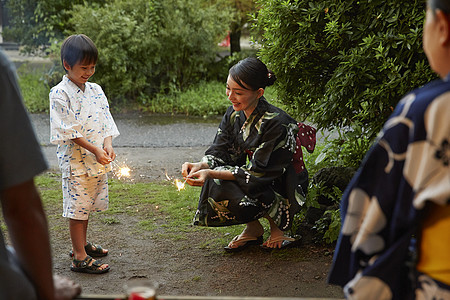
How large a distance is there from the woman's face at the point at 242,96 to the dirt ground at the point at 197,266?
1201 mm

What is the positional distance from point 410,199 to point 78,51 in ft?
10.4

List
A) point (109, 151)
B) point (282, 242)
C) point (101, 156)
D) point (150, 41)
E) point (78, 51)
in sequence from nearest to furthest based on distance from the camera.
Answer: point (78, 51) → point (101, 156) → point (109, 151) → point (282, 242) → point (150, 41)

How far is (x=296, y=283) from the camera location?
4305mm

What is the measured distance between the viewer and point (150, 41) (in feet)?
36.5

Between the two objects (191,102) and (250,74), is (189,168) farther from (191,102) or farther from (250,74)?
(191,102)

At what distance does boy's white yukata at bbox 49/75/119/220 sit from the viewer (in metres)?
4.41

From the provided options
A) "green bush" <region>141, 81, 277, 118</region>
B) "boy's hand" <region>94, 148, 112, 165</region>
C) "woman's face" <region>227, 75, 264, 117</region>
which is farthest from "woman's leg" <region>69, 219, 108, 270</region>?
"green bush" <region>141, 81, 277, 118</region>

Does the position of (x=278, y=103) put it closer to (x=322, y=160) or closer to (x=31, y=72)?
(x=322, y=160)

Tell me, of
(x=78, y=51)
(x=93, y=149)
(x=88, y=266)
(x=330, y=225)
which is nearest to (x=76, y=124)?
(x=93, y=149)

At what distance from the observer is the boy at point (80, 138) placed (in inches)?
173

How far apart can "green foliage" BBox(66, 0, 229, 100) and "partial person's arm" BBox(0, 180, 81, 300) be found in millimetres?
9226

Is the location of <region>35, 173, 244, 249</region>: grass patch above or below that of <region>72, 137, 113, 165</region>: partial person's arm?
below

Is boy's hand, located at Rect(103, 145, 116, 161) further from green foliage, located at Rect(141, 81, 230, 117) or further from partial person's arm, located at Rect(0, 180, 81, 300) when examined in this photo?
green foliage, located at Rect(141, 81, 230, 117)

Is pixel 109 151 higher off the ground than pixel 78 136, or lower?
lower
